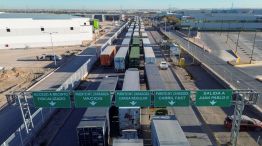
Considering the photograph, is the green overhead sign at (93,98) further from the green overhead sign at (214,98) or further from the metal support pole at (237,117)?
the metal support pole at (237,117)

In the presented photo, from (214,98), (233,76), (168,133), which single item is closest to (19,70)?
(168,133)

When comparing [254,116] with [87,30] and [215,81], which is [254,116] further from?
[87,30]

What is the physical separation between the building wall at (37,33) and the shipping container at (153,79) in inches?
2084

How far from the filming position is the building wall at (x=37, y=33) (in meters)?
80.2

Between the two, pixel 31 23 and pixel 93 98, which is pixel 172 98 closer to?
pixel 93 98

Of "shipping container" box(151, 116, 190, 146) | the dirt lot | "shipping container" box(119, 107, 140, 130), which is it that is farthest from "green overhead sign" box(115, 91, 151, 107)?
the dirt lot

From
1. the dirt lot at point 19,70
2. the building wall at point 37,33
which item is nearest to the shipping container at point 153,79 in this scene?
the dirt lot at point 19,70

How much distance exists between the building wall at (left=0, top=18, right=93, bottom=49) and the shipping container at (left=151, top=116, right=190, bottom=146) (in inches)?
2815

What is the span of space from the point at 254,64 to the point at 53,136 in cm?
4694

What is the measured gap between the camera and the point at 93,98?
2284 cm

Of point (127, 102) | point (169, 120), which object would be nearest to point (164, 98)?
point (169, 120)

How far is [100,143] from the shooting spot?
72.2 ft

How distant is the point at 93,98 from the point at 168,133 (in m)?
7.70

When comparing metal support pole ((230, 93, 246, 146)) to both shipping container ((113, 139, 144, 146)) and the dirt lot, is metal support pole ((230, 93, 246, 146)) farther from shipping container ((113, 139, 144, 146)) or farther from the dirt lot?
the dirt lot
